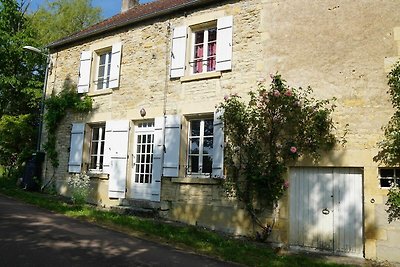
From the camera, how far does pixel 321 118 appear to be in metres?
7.43

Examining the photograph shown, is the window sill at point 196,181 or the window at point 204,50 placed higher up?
the window at point 204,50

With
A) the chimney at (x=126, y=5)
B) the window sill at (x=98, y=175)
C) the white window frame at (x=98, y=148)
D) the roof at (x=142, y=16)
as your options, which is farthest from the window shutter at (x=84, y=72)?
the chimney at (x=126, y=5)

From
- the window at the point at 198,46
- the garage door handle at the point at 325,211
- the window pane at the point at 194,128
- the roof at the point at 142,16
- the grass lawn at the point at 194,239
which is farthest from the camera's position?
the roof at the point at 142,16

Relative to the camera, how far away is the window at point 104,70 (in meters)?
11.5

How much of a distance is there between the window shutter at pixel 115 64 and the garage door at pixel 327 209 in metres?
5.81

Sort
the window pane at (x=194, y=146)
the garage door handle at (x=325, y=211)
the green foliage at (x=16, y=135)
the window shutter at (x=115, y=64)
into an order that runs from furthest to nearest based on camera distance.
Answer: the green foliage at (x=16, y=135), the window shutter at (x=115, y=64), the window pane at (x=194, y=146), the garage door handle at (x=325, y=211)

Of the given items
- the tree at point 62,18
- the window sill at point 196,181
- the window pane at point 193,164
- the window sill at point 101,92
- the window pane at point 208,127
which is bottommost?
the window sill at point 196,181

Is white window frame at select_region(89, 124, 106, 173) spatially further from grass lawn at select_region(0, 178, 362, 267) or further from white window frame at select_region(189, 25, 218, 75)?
white window frame at select_region(189, 25, 218, 75)

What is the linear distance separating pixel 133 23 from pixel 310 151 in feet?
21.3

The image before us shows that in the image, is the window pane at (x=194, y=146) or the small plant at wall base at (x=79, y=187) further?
the small plant at wall base at (x=79, y=187)

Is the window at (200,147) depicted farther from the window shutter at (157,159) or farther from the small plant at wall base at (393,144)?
the small plant at wall base at (393,144)

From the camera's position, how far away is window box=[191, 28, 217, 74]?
30.9 feet

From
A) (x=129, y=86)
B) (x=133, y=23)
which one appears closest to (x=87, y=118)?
(x=129, y=86)

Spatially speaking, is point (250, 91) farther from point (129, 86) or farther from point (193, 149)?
point (129, 86)
